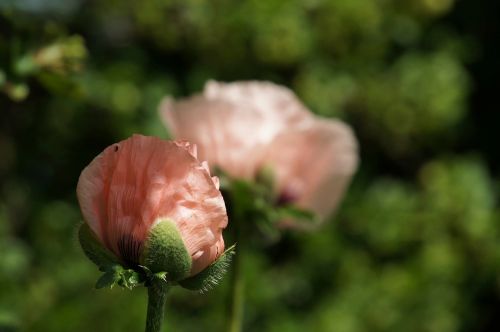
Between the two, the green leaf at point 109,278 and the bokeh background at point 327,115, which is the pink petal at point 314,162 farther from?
the bokeh background at point 327,115

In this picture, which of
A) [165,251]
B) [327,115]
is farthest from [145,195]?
[327,115]

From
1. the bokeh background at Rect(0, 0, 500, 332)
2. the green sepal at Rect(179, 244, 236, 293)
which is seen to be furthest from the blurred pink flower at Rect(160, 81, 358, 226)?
the bokeh background at Rect(0, 0, 500, 332)

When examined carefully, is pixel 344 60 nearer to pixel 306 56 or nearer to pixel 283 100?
pixel 306 56

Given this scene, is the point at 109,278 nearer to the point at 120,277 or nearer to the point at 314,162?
the point at 120,277

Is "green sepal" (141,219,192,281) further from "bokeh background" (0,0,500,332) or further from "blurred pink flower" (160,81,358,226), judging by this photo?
"bokeh background" (0,0,500,332)

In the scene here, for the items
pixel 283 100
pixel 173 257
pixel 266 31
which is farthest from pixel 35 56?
pixel 266 31

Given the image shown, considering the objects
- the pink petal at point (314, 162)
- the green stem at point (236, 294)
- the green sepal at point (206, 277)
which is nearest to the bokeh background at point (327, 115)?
the pink petal at point (314, 162)
